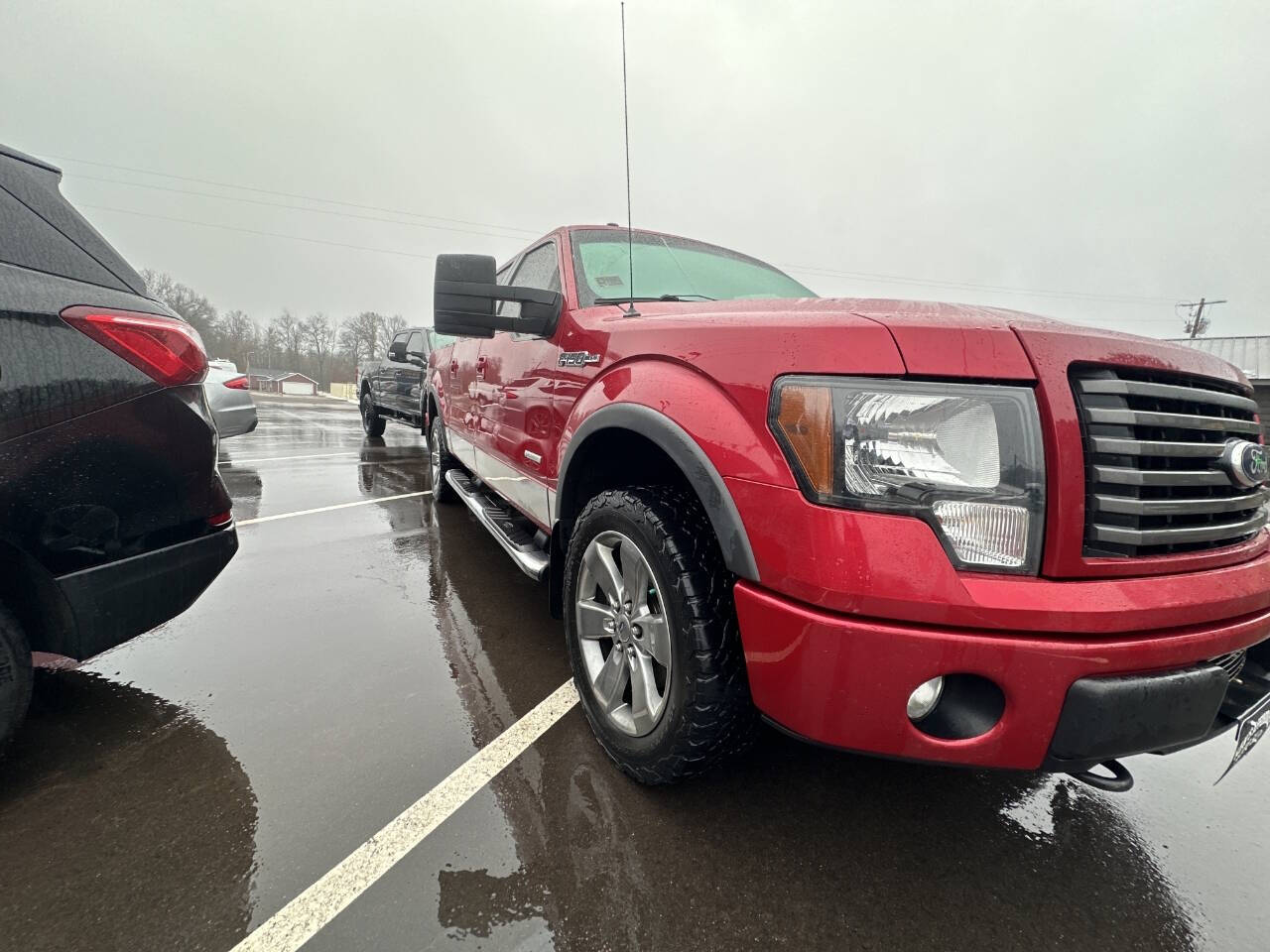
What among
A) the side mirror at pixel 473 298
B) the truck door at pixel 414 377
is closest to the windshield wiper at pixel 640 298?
the side mirror at pixel 473 298

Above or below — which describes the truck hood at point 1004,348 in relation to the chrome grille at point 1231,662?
above

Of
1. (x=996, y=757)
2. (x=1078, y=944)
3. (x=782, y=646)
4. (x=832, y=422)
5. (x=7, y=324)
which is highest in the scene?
(x=7, y=324)

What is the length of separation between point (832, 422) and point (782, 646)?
1.62ft

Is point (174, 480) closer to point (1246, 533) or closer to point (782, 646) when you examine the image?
point (782, 646)

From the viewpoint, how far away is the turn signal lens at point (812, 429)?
4.05 feet

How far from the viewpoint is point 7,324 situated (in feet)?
5.06

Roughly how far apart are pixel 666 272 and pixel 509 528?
5.02 feet

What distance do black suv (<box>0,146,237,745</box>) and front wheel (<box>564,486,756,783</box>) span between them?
1.32 metres

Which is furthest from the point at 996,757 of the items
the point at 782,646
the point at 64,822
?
the point at 64,822

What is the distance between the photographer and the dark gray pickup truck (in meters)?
9.23

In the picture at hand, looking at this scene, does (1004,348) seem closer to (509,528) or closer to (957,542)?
(957,542)

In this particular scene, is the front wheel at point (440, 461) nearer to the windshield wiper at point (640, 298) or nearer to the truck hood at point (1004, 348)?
the windshield wiper at point (640, 298)

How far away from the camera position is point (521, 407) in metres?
2.82

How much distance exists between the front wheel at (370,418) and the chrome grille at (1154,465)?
37.6ft
